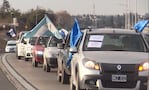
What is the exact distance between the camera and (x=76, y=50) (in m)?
13.7

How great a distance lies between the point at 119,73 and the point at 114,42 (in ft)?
4.64

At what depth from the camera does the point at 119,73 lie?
482 inches

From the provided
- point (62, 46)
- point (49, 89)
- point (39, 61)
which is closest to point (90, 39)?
point (49, 89)

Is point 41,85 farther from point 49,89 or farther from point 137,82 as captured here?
point 137,82

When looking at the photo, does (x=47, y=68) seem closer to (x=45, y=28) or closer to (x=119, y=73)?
(x=45, y=28)

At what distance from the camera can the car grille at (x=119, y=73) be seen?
12.2 metres

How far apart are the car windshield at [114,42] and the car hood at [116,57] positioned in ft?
1.27

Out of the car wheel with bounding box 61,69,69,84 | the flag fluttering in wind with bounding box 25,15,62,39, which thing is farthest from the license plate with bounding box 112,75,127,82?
the flag fluttering in wind with bounding box 25,15,62,39

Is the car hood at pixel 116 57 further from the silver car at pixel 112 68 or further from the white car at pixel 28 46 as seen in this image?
the white car at pixel 28 46

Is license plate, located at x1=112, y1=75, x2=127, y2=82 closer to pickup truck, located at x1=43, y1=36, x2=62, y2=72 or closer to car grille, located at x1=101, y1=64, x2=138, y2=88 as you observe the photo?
car grille, located at x1=101, y1=64, x2=138, y2=88

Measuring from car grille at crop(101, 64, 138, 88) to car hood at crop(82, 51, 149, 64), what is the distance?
12cm

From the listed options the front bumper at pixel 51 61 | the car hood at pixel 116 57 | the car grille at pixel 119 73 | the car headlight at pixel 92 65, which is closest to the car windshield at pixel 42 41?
the front bumper at pixel 51 61

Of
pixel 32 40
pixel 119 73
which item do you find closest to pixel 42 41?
pixel 32 40

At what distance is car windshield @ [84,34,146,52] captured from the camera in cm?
1321
